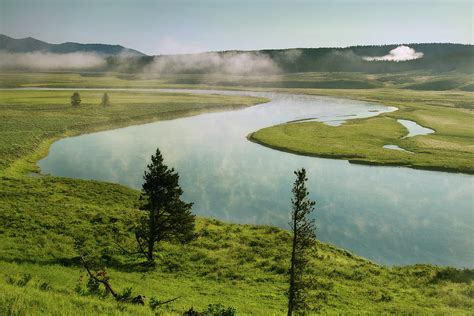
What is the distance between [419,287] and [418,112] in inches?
4825

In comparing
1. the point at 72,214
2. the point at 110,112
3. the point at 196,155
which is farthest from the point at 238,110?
the point at 72,214

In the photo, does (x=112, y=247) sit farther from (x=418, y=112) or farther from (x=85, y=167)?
(x=418, y=112)

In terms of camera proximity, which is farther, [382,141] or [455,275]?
[382,141]

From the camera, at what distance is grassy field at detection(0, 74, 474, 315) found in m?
18.4

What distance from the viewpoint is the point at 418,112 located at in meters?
136

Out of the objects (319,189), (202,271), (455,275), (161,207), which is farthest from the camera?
(319,189)

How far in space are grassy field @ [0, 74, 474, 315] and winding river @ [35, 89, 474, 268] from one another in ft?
16.4

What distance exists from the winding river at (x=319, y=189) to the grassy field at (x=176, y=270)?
16.4 ft

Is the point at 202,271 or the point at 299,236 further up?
the point at 299,236

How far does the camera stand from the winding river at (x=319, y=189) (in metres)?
36.2

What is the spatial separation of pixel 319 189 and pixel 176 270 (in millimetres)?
27748

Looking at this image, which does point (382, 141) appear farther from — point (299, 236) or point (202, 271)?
point (299, 236)

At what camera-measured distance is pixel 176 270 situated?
27.2 meters

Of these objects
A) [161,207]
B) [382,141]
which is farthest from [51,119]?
[161,207]
